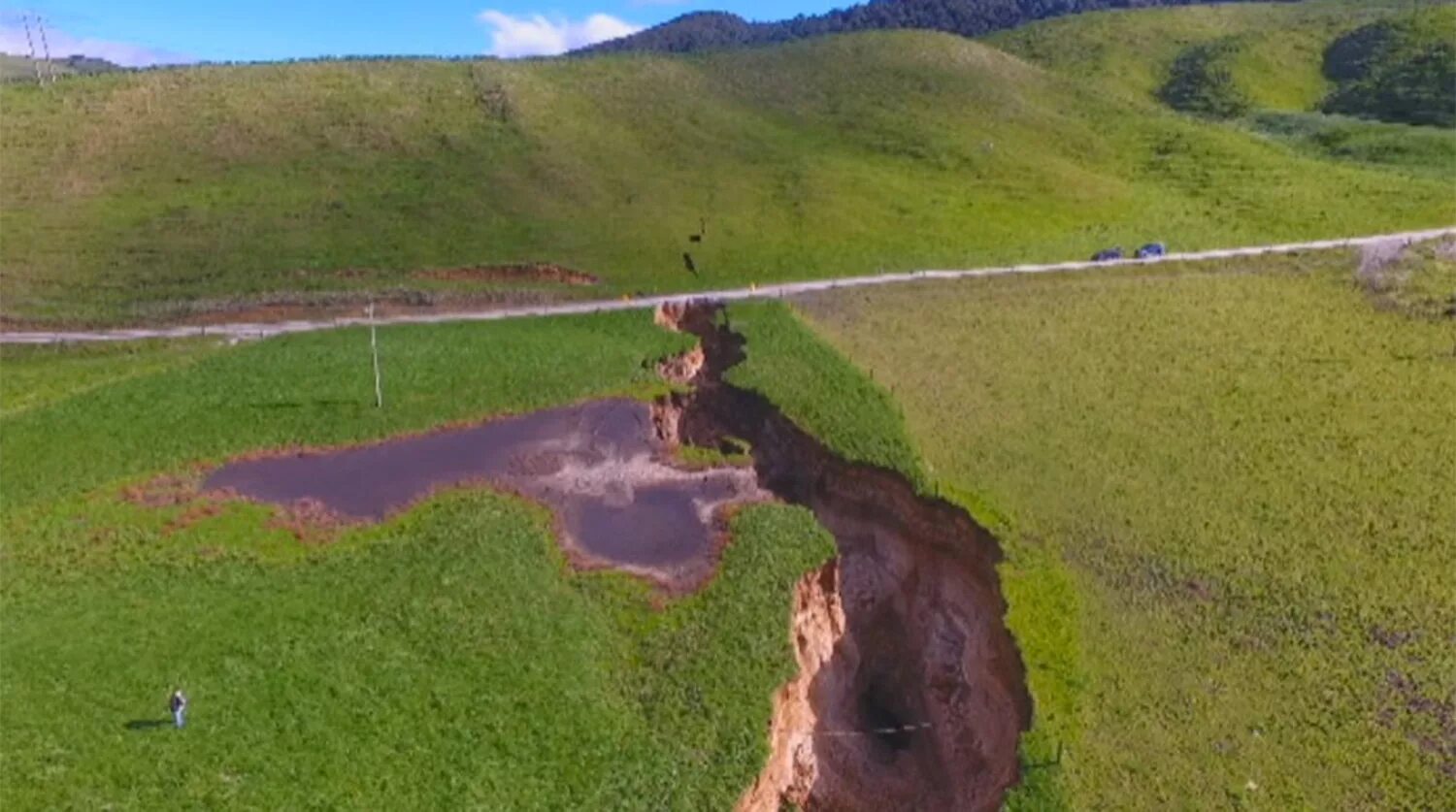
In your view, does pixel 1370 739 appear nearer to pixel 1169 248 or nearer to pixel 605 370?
pixel 605 370

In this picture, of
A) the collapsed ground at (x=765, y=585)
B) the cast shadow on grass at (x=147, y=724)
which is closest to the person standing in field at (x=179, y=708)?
the cast shadow on grass at (x=147, y=724)

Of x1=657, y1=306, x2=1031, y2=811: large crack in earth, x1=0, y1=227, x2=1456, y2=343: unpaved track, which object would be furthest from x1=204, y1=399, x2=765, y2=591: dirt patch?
x1=0, y1=227, x2=1456, y2=343: unpaved track

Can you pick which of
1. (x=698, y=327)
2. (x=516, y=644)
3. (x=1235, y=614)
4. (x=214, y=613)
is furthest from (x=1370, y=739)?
(x=698, y=327)

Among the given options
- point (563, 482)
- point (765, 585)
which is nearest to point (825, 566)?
point (765, 585)

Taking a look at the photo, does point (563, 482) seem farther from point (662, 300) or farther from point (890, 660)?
point (662, 300)

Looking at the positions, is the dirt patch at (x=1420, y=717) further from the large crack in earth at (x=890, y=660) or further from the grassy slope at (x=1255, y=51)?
the grassy slope at (x=1255, y=51)

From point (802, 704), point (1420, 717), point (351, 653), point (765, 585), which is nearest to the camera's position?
point (1420, 717)

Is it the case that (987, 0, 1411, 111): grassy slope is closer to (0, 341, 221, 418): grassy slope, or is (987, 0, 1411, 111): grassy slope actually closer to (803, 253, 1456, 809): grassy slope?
(803, 253, 1456, 809): grassy slope
